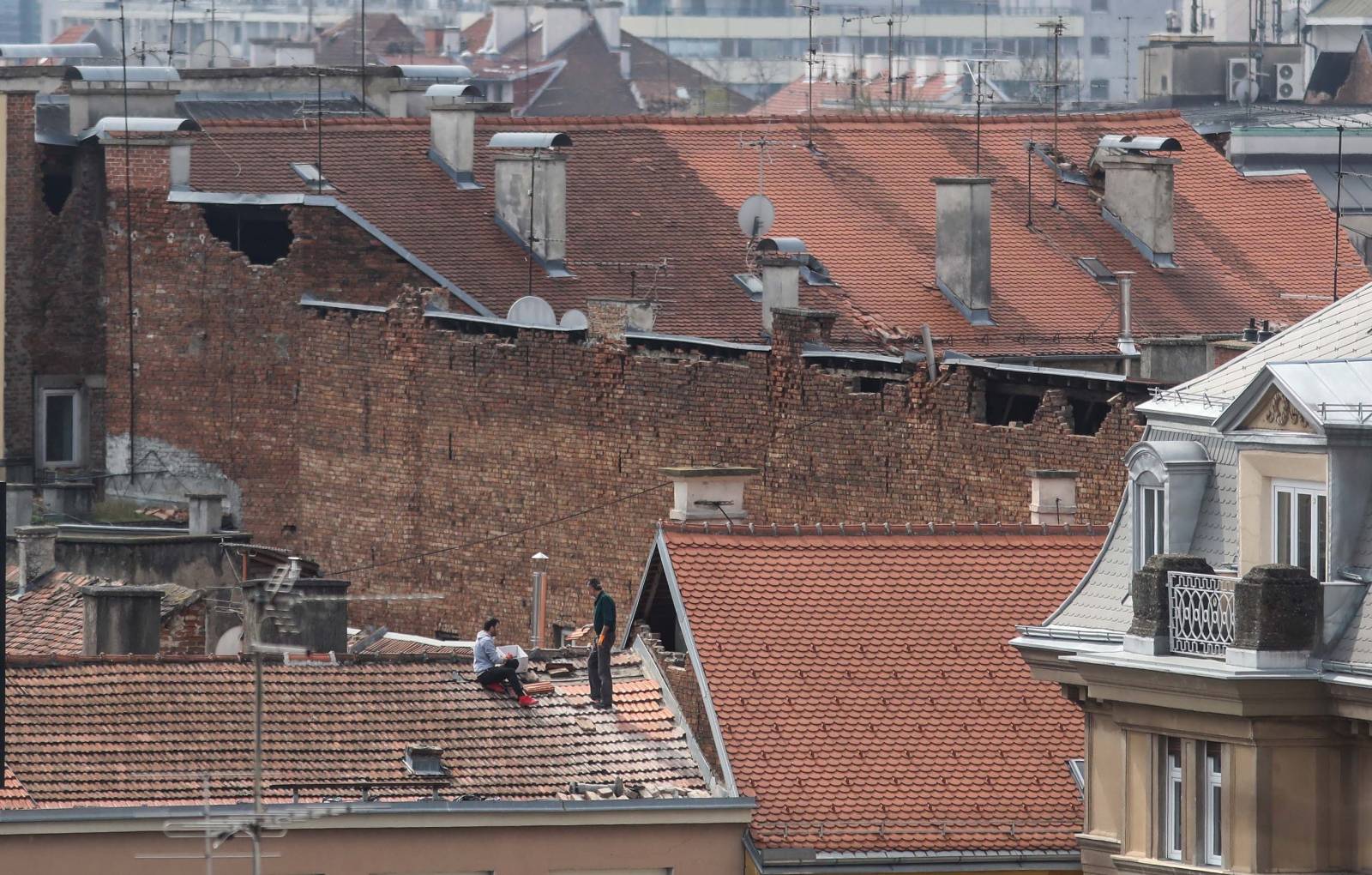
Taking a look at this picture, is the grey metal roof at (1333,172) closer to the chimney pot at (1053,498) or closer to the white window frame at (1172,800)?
the chimney pot at (1053,498)

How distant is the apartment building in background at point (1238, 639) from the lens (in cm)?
2062

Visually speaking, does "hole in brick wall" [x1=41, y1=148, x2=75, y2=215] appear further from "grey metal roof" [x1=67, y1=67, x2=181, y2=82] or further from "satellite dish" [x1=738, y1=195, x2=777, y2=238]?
"satellite dish" [x1=738, y1=195, x2=777, y2=238]

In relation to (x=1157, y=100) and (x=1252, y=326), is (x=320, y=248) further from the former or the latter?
(x=1157, y=100)

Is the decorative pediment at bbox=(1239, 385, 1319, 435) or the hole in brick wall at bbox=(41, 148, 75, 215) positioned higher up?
the hole in brick wall at bbox=(41, 148, 75, 215)

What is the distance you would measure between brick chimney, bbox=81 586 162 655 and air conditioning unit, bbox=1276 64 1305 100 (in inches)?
2222

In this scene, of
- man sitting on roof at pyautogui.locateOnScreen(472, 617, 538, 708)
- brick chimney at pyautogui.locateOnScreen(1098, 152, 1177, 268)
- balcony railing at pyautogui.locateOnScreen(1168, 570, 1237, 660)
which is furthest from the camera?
brick chimney at pyautogui.locateOnScreen(1098, 152, 1177, 268)

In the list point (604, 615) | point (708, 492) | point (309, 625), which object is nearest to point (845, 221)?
point (708, 492)

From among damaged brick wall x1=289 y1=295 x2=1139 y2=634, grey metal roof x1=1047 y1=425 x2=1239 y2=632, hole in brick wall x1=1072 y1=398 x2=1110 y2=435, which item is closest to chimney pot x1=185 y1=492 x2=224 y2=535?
damaged brick wall x1=289 y1=295 x2=1139 y2=634

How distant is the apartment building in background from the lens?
20.6 metres

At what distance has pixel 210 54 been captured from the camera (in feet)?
231

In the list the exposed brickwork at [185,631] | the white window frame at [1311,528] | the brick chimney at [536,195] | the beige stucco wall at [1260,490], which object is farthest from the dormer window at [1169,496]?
the brick chimney at [536,195]

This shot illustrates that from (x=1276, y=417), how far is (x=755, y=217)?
27.8 metres

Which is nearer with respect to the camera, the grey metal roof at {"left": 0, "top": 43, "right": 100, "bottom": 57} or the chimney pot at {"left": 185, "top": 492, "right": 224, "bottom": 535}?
the chimney pot at {"left": 185, "top": 492, "right": 224, "bottom": 535}

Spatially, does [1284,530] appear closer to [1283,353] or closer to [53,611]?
[1283,353]
